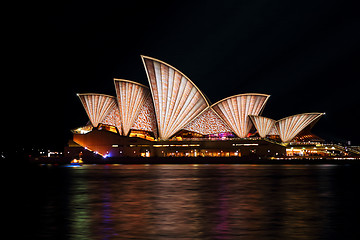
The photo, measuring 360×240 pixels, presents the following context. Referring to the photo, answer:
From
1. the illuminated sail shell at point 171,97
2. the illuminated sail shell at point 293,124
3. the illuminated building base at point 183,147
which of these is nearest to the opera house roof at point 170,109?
the illuminated sail shell at point 171,97

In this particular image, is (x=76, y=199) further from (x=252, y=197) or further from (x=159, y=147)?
(x=159, y=147)

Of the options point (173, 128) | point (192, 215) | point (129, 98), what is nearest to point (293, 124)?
point (173, 128)

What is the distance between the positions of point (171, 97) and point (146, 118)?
42.0ft

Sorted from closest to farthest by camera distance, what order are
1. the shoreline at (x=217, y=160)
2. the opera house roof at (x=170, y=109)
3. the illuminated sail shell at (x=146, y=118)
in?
1. the opera house roof at (x=170, y=109)
2. the shoreline at (x=217, y=160)
3. the illuminated sail shell at (x=146, y=118)

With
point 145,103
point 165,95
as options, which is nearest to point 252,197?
point 165,95

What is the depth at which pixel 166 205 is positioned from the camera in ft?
65.6

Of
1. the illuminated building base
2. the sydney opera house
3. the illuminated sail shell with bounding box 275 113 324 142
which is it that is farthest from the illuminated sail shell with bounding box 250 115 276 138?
the illuminated sail shell with bounding box 275 113 324 142

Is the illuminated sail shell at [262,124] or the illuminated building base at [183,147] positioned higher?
the illuminated sail shell at [262,124]

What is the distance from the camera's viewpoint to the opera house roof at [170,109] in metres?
80.8

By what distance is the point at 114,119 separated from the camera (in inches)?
3752

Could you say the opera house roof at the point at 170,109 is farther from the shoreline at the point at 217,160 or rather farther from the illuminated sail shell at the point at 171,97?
the shoreline at the point at 217,160

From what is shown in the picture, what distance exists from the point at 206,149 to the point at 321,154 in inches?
1179

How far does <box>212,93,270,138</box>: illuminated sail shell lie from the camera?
9131cm

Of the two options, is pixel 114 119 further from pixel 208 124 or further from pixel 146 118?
pixel 208 124
